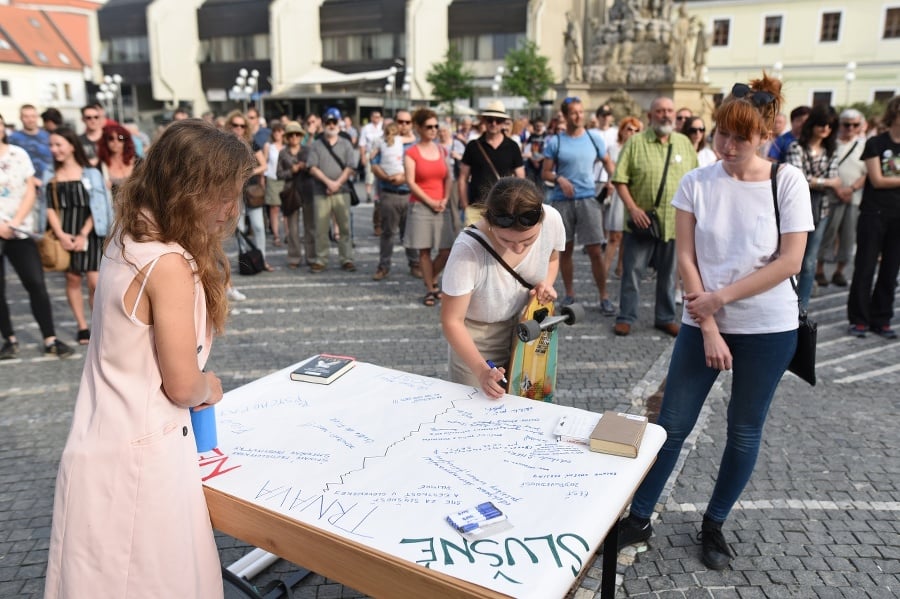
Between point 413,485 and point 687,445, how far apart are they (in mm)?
2562

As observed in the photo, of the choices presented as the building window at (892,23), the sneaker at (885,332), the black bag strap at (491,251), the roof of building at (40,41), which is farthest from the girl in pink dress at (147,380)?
the roof of building at (40,41)

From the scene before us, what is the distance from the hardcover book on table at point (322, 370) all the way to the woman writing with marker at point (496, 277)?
43 cm

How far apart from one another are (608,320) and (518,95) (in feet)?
125

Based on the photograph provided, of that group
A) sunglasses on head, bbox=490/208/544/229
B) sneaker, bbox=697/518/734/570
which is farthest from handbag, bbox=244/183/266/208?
sneaker, bbox=697/518/734/570

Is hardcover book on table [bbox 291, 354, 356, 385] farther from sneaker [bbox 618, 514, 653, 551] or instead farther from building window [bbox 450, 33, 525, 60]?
building window [bbox 450, 33, 525, 60]

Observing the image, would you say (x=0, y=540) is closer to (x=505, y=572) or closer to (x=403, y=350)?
(x=505, y=572)

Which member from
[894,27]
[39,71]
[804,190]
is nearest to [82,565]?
[804,190]

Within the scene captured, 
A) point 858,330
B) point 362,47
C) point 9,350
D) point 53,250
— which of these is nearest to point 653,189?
point 858,330

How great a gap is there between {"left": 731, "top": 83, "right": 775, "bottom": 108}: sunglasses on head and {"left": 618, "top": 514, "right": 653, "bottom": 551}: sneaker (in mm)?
1767

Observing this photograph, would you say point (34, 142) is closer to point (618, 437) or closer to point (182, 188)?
point (182, 188)

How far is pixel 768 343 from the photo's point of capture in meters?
2.68

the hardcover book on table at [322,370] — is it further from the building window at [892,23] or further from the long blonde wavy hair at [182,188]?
the building window at [892,23]

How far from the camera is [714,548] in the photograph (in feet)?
9.52

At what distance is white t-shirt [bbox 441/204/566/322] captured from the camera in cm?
278
